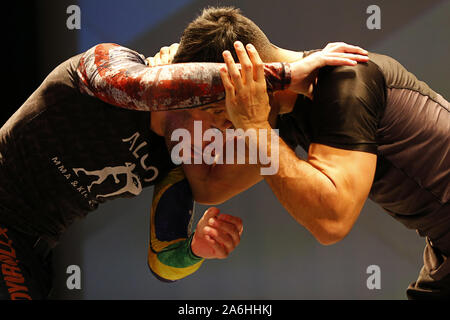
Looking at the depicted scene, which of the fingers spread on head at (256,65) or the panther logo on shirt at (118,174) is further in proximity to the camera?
the panther logo on shirt at (118,174)

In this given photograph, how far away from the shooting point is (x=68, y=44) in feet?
8.21

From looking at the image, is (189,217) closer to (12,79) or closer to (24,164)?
(24,164)

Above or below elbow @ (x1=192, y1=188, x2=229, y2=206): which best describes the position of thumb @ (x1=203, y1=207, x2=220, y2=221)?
above

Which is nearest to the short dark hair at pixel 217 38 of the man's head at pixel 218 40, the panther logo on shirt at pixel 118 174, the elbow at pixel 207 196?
the man's head at pixel 218 40

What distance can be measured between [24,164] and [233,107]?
2.10 feet

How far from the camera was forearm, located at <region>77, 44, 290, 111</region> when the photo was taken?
1.13 m

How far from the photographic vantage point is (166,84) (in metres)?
1.13

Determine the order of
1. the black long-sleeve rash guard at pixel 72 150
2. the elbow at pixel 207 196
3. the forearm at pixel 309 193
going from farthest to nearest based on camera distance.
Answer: the elbow at pixel 207 196, the black long-sleeve rash guard at pixel 72 150, the forearm at pixel 309 193

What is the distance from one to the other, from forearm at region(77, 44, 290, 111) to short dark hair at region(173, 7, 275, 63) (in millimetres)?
85

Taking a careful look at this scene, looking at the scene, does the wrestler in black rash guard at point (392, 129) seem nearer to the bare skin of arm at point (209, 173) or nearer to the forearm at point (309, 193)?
the forearm at point (309, 193)

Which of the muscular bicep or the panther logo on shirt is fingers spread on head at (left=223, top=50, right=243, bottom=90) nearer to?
the muscular bicep

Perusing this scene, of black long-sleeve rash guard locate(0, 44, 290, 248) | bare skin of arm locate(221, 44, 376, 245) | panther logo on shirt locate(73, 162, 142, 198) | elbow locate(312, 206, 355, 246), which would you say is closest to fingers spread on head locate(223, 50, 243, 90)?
bare skin of arm locate(221, 44, 376, 245)

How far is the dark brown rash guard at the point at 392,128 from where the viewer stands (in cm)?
114

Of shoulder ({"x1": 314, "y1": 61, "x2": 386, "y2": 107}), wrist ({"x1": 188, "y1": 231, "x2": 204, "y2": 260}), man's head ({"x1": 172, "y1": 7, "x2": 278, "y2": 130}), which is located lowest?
wrist ({"x1": 188, "y1": 231, "x2": 204, "y2": 260})
